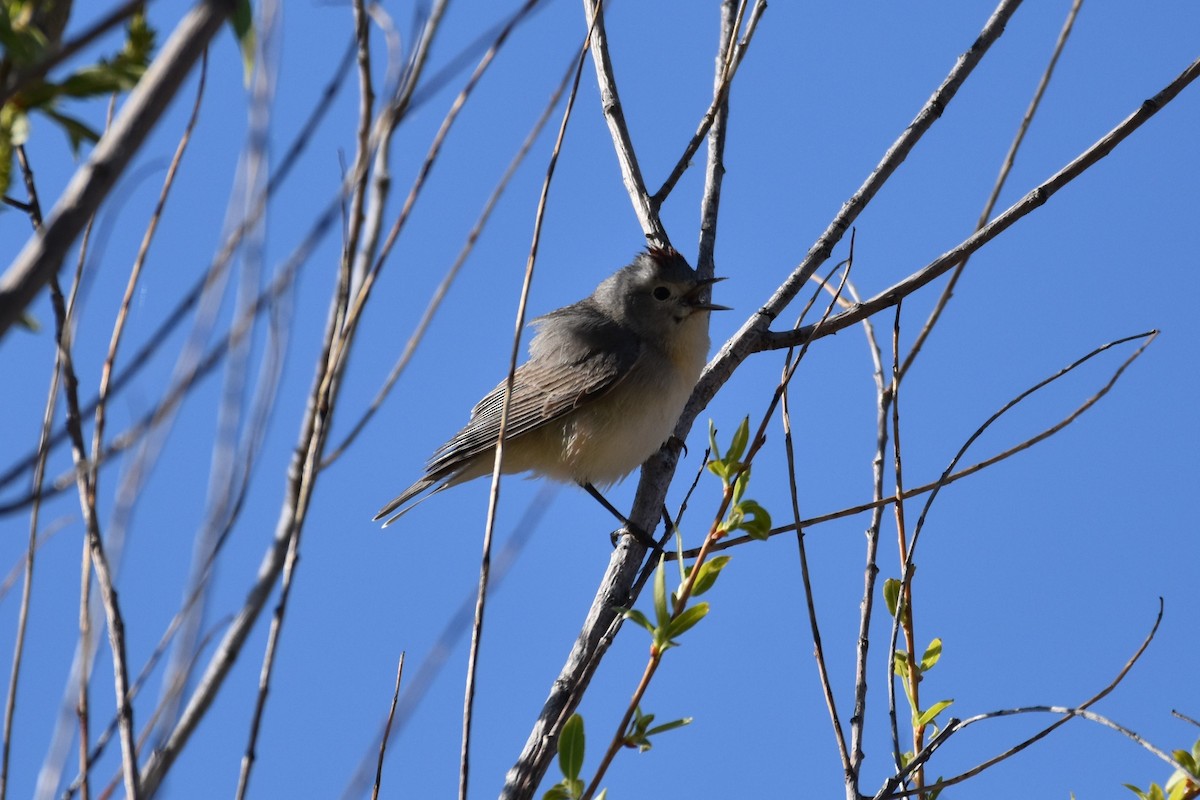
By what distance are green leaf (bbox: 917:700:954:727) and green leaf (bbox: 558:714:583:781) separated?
95cm

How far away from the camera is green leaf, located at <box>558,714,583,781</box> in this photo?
2.18m

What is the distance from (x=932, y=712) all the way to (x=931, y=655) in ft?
0.78

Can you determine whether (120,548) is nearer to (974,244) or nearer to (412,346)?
(412,346)

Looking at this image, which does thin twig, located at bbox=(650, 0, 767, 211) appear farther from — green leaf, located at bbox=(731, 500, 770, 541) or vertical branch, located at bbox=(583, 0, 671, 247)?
green leaf, located at bbox=(731, 500, 770, 541)

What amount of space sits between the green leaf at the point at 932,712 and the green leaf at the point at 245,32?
2.07m

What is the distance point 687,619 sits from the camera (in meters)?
2.18

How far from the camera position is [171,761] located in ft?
4.81

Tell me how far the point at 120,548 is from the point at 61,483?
368 millimetres

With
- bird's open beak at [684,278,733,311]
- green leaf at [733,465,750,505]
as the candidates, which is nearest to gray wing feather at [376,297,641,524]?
bird's open beak at [684,278,733,311]

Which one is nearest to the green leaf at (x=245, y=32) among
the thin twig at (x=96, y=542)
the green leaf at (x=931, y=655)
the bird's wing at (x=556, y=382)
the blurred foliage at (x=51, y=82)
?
the blurred foliage at (x=51, y=82)

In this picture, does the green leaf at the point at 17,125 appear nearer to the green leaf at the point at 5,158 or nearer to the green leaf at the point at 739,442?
the green leaf at the point at 5,158

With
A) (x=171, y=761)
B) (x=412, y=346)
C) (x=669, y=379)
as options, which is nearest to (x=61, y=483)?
(x=171, y=761)

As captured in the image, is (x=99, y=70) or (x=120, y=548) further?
(x=120, y=548)

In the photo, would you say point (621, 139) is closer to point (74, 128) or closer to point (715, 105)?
point (715, 105)
